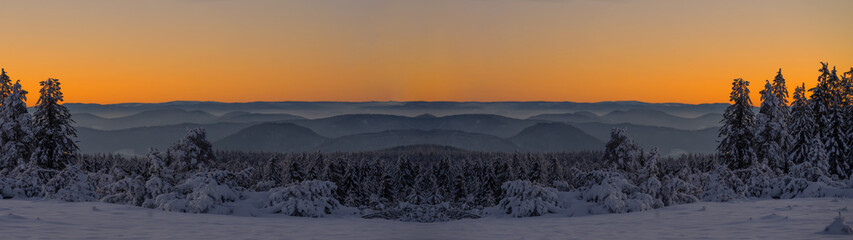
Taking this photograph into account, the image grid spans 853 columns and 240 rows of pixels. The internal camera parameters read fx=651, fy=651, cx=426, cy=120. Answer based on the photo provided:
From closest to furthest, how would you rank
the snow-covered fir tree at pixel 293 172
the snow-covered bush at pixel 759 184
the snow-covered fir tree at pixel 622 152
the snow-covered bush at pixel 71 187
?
1. the snow-covered bush at pixel 71 187
2. the snow-covered fir tree at pixel 622 152
3. the snow-covered bush at pixel 759 184
4. the snow-covered fir tree at pixel 293 172

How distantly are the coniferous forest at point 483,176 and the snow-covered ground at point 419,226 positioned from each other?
239cm

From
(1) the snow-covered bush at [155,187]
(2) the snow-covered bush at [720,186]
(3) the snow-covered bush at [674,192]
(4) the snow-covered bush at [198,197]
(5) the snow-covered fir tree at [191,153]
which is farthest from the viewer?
(5) the snow-covered fir tree at [191,153]

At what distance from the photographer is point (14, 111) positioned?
47.4 meters

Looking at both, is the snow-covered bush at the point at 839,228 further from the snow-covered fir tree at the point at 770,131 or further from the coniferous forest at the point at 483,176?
the snow-covered fir tree at the point at 770,131

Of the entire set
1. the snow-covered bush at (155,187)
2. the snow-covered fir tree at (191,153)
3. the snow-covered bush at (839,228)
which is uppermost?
the snow-covered fir tree at (191,153)

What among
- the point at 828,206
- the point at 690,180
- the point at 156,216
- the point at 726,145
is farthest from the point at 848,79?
the point at 156,216

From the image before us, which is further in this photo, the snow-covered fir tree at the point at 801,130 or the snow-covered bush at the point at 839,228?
the snow-covered fir tree at the point at 801,130

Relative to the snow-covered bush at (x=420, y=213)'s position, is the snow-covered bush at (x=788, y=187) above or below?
above

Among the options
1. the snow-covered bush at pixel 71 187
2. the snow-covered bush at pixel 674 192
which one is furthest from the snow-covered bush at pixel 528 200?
the snow-covered bush at pixel 71 187

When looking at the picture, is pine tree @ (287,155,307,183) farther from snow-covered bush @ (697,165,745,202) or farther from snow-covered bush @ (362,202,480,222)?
snow-covered bush @ (362,202,480,222)

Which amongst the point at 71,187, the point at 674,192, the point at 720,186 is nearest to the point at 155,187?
the point at 71,187

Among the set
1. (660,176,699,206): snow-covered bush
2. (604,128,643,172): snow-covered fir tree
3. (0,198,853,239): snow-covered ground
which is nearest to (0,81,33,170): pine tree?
(0,198,853,239): snow-covered ground

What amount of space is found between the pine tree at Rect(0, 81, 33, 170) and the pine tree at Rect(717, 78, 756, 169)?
1998 inches

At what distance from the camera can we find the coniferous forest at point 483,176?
79.4 ft
